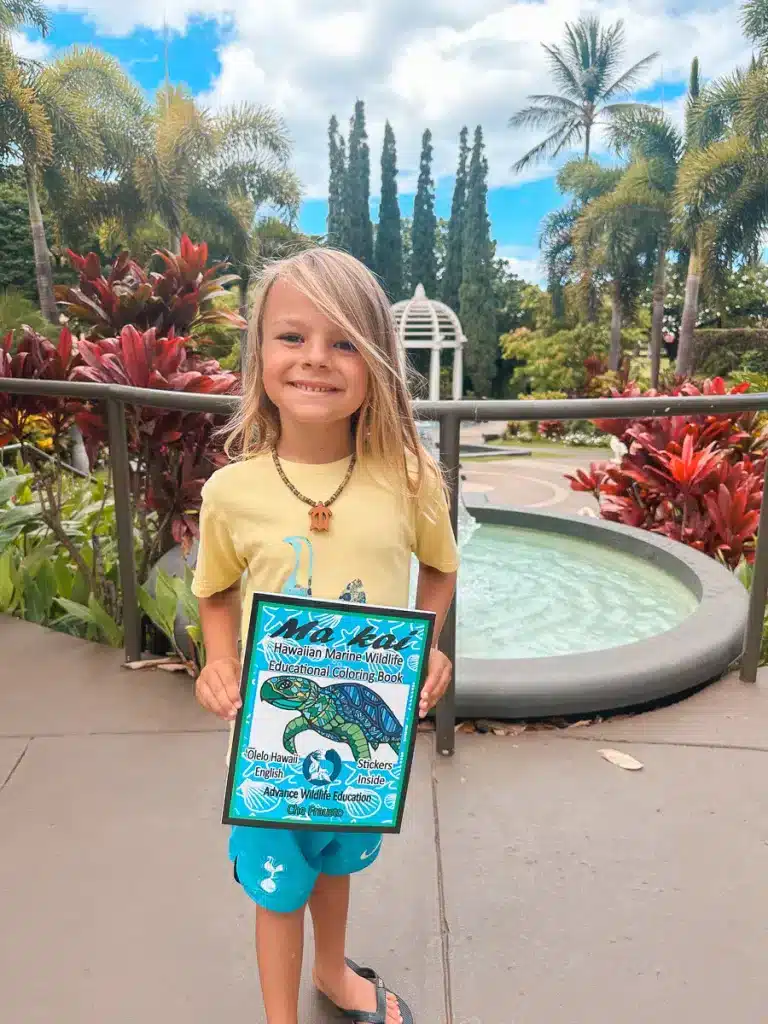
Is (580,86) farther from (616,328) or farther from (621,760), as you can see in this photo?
(621,760)

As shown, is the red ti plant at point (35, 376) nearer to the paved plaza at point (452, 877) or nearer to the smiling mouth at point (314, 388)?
the paved plaza at point (452, 877)

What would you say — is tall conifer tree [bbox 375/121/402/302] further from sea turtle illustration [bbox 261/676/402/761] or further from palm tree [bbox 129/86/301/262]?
sea turtle illustration [bbox 261/676/402/761]

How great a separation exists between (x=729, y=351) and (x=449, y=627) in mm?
25991

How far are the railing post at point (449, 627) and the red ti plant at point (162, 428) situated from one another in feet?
3.76

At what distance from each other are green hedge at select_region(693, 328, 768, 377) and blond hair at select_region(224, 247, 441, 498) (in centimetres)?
2578

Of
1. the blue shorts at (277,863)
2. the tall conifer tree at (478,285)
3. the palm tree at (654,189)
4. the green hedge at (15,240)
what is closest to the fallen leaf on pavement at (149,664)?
the blue shorts at (277,863)

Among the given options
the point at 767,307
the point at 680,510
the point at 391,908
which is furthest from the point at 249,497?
the point at 767,307

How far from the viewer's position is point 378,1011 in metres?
1.33

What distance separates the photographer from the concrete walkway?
139 cm

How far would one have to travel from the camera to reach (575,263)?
83.6 feet

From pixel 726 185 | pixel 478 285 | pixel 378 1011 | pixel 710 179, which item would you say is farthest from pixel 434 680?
pixel 478 285

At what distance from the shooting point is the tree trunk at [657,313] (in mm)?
24000

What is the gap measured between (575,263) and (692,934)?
26.3 m

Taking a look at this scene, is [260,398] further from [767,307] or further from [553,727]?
[767,307]
